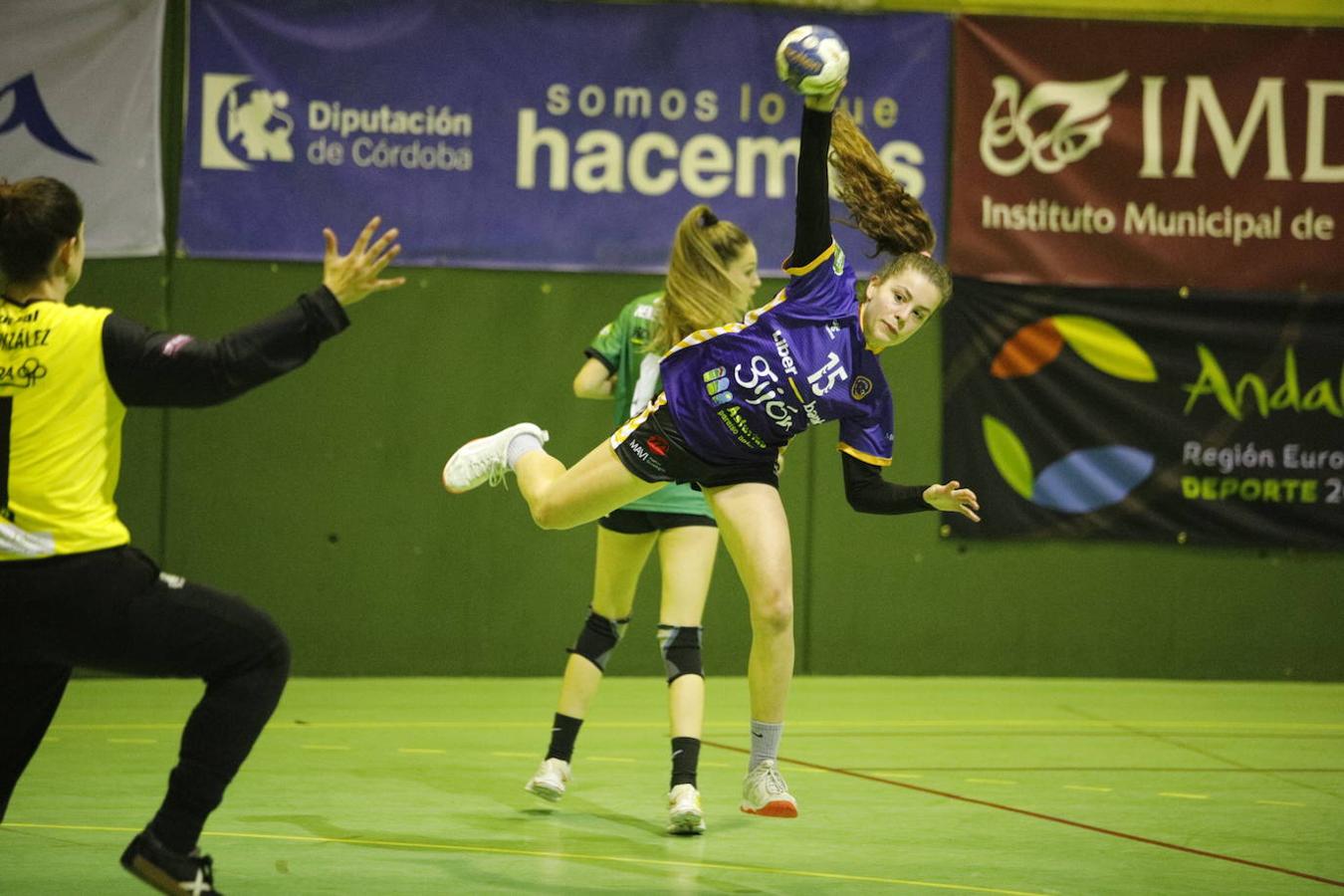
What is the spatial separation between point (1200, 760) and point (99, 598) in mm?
5187

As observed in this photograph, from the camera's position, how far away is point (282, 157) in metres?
9.35

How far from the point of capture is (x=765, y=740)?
5199 mm

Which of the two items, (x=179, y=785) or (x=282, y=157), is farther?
(x=282, y=157)

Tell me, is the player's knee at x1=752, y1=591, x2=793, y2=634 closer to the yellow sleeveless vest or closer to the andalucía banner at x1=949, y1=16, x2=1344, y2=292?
the yellow sleeveless vest

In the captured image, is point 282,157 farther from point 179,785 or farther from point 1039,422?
point 179,785

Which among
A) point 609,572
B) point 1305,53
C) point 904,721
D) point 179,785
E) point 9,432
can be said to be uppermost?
point 1305,53

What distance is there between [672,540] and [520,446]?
671mm

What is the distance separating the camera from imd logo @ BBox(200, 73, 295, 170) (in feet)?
30.5

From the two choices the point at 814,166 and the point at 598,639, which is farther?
the point at 598,639

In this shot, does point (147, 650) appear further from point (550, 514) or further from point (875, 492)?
point (875, 492)

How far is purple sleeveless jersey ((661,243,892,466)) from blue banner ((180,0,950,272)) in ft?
15.2

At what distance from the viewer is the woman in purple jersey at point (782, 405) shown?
4.98 metres

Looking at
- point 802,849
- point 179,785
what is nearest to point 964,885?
point 802,849

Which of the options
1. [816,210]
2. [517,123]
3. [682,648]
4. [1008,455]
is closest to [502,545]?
[517,123]
